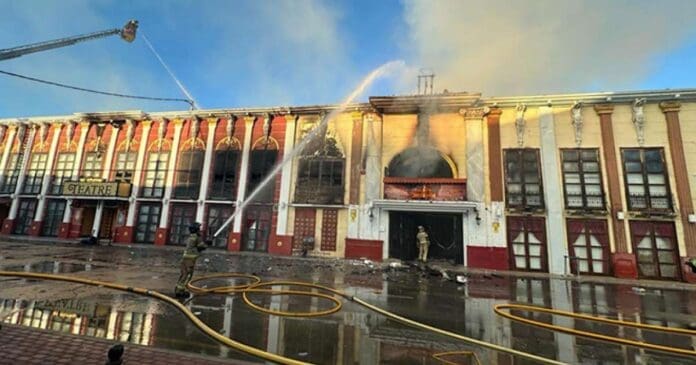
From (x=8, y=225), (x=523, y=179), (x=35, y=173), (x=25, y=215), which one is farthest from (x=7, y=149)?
(x=523, y=179)

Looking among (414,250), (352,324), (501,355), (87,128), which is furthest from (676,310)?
(87,128)

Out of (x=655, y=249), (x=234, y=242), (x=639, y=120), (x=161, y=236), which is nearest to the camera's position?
(x=655, y=249)

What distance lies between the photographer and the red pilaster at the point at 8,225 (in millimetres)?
23734

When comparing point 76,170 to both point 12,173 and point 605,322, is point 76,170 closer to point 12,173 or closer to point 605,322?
point 12,173

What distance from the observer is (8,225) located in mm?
23828

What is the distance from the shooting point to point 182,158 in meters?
22.3

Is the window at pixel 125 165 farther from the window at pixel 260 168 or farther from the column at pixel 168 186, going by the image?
the window at pixel 260 168

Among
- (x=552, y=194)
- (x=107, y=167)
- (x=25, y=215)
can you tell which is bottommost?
(x=25, y=215)

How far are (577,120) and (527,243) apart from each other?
7.16 metres

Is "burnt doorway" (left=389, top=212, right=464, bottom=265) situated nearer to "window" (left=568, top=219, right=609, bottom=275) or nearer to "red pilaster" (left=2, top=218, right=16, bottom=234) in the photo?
"window" (left=568, top=219, right=609, bottom=275)

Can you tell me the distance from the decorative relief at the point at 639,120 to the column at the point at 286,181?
18995 millimetres

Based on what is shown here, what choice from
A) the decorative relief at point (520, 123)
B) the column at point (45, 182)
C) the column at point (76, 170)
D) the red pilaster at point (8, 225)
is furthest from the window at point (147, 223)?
the decorative relief at point (520, 123)

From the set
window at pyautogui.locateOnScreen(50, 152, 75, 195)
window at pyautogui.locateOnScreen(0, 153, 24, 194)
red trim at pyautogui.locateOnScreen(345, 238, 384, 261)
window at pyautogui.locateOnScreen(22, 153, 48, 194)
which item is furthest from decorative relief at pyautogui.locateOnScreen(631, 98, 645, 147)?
window at pyautogui.locateOnScreen(0, 153, 24, 194)

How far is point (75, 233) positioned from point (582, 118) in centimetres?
3351
